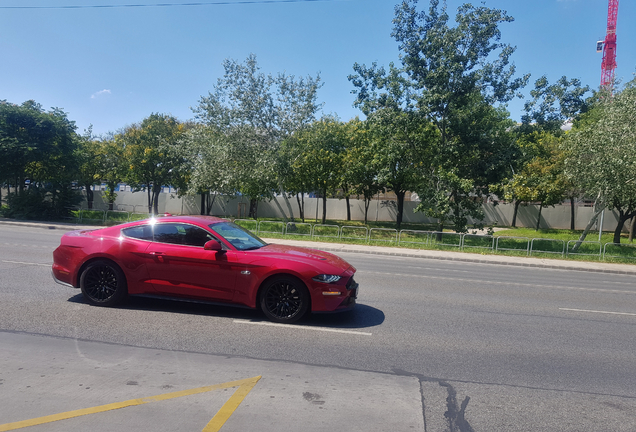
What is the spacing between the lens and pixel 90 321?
21.0 feet

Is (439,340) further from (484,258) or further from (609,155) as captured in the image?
(609,155)

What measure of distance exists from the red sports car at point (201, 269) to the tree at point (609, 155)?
1879 cm

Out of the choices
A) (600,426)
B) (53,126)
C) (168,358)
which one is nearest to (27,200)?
(53,126)

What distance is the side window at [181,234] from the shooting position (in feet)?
22.8

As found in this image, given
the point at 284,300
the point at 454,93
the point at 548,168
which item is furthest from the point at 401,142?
the point at 284,300

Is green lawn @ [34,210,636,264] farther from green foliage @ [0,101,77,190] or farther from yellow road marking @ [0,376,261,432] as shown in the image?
yellow road marking @ [0,376,261,432]

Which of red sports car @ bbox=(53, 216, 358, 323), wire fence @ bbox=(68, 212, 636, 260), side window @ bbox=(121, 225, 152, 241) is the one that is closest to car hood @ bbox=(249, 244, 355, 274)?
red sports car @ bbox=(53, 216, 358, 323)

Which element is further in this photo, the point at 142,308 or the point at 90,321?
the point at 142,308

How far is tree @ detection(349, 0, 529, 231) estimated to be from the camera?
22.6 metres

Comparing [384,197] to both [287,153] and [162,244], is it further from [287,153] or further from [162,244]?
[162,244]

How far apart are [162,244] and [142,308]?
1.15 metres

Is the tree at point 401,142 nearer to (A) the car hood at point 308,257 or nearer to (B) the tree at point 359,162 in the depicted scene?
(B) the tree at point 359,162

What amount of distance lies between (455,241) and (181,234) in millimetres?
16760

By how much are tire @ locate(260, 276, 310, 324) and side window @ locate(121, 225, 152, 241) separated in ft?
7.11
